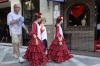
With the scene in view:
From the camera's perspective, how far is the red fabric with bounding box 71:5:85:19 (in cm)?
923

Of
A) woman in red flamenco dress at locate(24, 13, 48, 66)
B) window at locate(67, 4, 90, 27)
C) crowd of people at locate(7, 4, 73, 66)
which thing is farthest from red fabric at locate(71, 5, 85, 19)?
woman in red flamenco dress at locate(24, 13, 48, 66)

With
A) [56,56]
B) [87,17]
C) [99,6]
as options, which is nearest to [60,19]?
[56,56]

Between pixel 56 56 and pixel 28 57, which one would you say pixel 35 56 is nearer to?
pixel 28 57

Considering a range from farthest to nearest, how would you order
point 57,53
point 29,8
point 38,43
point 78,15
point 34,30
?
point 29,8, point 78,15, point 57,53, point 38,43, point 34,30

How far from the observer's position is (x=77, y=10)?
936cm

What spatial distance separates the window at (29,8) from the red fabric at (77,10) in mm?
2096

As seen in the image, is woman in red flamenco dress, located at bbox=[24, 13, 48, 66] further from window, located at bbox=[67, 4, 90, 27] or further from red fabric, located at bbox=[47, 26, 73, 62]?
window, located at bbox=[67, 4, 90, 27]

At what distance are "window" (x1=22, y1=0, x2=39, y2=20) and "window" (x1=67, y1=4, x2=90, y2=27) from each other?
1984 mm

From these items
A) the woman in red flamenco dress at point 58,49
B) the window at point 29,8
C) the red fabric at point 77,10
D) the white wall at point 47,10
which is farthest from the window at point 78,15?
the woman in red flamenco dress at point 58,49

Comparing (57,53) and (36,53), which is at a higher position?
(36,53)

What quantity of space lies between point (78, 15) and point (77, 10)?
269 millimetres

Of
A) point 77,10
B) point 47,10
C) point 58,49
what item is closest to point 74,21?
point 77,10

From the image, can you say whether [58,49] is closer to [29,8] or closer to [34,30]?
[34,30]

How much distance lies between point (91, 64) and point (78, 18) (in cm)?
354
